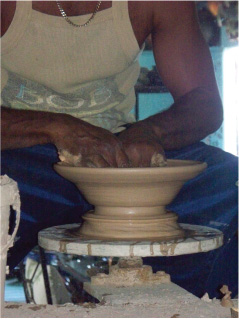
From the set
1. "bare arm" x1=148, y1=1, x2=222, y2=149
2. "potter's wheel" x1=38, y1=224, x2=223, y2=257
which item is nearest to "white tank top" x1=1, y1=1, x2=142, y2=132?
"bare arm" x1=148, y1=1, x2=222, y2=149

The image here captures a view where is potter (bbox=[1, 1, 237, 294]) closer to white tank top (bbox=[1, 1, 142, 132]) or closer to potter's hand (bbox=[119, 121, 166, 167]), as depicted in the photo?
white tank top (bbox=[1, 1, 142, 132])

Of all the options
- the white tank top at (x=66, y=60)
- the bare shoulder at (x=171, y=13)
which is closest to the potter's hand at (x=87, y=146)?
the white tank top at (x=66, y=60)

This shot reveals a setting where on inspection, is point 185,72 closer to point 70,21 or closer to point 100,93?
point 100,93

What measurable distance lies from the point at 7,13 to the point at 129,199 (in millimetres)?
777

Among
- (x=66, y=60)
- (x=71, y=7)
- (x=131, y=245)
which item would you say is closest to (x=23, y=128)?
(x=66, y=60)

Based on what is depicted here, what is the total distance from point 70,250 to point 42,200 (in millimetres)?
578

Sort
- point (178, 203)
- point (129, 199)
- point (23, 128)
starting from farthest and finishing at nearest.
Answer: point (178, 203), point (23, 128), point (129, 199)

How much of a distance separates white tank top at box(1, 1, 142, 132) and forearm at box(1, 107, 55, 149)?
220mm

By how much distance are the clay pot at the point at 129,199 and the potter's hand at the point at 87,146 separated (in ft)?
0.17

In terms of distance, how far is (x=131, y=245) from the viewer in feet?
3.54

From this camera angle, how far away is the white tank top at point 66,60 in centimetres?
172

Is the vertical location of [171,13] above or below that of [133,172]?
above

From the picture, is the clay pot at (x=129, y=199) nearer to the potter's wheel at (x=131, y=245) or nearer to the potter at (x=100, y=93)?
the potter's wheel at (x=131, y=245)

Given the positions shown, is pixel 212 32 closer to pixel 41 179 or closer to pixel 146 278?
pixel 41 179
